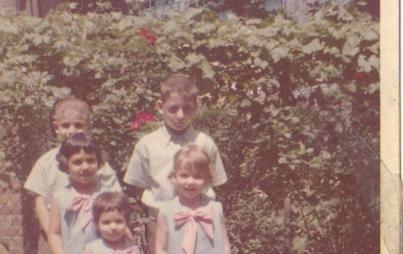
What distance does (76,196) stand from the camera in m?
3.90

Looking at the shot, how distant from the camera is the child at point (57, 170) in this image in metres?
4.01

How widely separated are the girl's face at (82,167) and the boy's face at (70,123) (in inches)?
6.0

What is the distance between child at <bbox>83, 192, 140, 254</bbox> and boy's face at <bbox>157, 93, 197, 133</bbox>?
16.8 inches

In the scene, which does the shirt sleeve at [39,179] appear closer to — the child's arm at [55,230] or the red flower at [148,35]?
the child's arm at [55,230]

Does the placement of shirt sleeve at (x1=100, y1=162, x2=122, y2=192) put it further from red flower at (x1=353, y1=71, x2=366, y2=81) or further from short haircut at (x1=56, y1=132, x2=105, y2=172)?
red flower at (x1=353, y1=71, x2=366, y2=81)

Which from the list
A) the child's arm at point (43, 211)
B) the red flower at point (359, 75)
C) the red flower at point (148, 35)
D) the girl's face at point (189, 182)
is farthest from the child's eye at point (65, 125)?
the red flower at point (359, 75)

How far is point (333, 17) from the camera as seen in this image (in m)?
4.59

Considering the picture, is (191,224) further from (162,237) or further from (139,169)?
(139,169)

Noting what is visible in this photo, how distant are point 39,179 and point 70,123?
0.31m

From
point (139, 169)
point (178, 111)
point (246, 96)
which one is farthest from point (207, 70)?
point (139, 169)

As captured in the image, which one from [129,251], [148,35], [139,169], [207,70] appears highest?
[148,35]

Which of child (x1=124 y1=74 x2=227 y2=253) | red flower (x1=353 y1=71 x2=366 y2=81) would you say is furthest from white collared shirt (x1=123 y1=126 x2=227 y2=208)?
red flower (x1=353 y1=71 x2=366 y2=81)

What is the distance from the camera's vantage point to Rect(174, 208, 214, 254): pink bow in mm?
3807

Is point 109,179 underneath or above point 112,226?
above
